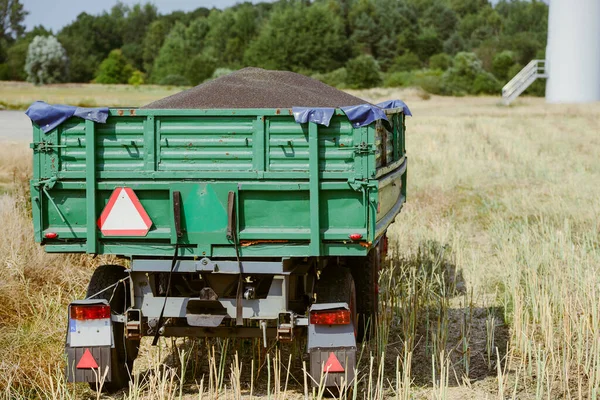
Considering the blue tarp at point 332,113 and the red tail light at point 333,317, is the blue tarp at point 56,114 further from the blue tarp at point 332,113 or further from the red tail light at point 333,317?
the red tail light at point 333,317

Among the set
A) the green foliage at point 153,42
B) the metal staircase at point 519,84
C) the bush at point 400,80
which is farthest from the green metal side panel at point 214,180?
the green foliage at point 153,42

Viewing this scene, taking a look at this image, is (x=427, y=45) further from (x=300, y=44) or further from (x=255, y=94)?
(x=255, y=94)

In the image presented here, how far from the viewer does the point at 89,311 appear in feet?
19.6

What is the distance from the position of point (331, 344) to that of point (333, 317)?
0.17 meters

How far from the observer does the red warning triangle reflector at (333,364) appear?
577cm

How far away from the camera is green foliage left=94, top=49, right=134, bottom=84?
99.9 meters

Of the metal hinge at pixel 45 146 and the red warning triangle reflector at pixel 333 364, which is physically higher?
the metal hinge at pixel 45 146

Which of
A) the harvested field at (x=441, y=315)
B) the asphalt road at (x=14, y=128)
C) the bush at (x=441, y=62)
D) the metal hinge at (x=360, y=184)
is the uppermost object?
the bush at (x=441, y=62)

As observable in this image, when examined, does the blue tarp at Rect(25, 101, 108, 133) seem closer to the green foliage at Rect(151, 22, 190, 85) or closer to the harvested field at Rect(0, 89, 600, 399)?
the harvested field at Rect(0, 89, 600, 399)

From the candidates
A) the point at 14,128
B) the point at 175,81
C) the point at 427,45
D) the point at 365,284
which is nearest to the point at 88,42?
the point at 175,81

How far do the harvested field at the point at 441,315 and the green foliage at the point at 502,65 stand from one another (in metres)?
67.5

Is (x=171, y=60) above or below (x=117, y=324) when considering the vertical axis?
above

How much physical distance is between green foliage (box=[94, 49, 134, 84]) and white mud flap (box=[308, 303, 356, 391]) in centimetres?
9645

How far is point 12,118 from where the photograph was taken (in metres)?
41.1
